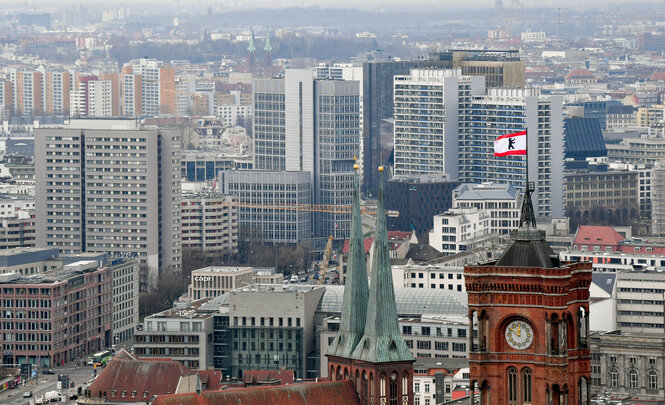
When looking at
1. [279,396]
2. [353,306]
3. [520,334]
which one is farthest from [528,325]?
[353,306]

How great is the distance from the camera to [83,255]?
186375 mm

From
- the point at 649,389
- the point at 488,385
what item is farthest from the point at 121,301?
the point at 488,385

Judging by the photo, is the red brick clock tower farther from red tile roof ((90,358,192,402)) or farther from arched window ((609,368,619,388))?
arched window ((609,368,619,388))

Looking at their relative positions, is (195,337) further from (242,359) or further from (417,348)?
(417,348)

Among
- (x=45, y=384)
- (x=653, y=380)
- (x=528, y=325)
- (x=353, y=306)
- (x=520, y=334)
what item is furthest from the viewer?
(x=45, y=384)

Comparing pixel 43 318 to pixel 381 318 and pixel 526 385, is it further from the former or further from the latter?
pixel 526 385

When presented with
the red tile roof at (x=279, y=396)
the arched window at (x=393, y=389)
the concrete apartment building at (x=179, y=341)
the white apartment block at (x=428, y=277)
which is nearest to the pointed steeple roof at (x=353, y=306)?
the arched window at (x=393, y=389)

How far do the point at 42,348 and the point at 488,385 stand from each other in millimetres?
87880

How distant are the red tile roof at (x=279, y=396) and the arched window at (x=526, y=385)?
28.5 metres

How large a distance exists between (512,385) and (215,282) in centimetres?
9634

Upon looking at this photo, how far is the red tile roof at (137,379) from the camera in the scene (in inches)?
4847

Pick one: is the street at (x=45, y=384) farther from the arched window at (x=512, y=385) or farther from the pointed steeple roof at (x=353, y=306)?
the arched window at (x=512, y=385)

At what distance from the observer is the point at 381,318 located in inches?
4498

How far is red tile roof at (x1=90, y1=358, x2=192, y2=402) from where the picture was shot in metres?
123
